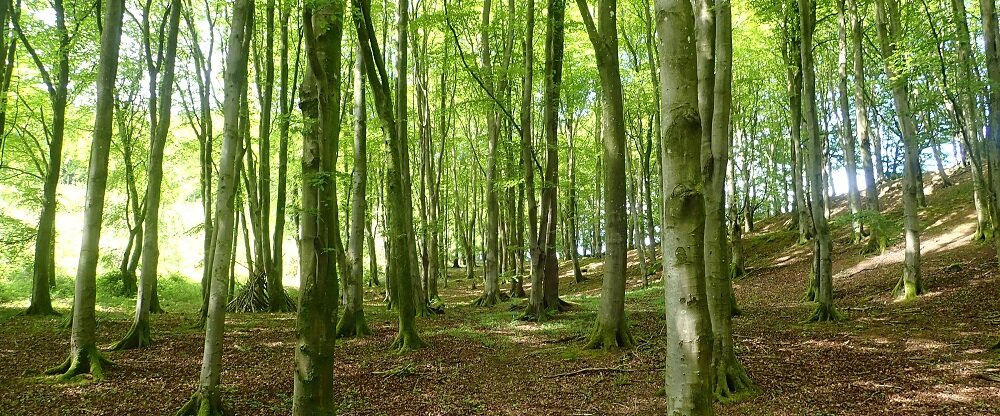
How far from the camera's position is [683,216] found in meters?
3.23

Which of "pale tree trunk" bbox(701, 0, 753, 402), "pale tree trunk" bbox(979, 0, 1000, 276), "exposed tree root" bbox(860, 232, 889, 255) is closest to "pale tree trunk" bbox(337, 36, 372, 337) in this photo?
"pale tree trunk" bbox(701, 0, 753, 402)

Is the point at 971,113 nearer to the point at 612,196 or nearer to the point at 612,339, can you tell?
the point at 612,196

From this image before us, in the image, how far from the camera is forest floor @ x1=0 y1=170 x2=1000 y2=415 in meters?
6.04

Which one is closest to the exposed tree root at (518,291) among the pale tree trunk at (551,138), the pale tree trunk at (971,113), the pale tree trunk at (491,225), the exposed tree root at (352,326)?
the pale tree trunk at (491,225)

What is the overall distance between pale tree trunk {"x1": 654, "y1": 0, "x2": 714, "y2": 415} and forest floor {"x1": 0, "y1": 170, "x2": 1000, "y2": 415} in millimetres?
2709

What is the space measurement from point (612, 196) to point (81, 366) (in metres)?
8.32

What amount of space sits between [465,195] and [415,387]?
2625cm

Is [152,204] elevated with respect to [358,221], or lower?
elevated

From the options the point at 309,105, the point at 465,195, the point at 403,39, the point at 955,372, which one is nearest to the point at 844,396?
the point at 955,372

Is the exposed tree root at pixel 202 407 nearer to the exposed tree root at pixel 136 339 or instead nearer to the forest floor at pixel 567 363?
the forest floor at pixel 567 363

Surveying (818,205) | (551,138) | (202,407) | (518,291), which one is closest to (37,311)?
(202,407)

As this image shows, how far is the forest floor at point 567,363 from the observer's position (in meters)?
6.04

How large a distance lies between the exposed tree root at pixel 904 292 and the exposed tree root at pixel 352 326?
11553mm

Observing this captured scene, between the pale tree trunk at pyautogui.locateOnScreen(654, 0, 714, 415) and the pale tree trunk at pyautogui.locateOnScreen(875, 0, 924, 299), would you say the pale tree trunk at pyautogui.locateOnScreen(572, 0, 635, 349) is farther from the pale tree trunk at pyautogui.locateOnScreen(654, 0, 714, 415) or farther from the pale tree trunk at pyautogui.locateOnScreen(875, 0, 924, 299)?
the pale tree trunk at pyautogui.locateOnScreen(875, 0, 924, 299)
